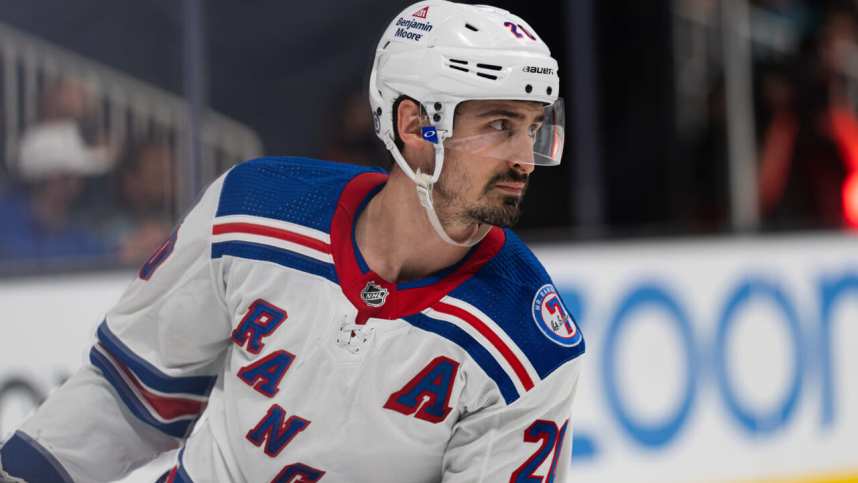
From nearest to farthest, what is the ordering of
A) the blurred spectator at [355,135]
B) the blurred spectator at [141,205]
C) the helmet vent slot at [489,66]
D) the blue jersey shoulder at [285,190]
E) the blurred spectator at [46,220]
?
the helmet vent slot at [489,66] → the blue jersey shoulder at [285,190] → the blurred spectator at [46,220] → the blurred spectator at [141,205] → the blurred spectator at [355,135]

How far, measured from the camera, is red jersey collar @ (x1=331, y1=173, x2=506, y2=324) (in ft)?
6.68

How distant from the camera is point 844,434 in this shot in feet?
14.5

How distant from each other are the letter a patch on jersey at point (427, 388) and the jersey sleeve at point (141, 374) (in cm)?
29

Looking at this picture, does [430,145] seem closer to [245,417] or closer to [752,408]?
[245,417]

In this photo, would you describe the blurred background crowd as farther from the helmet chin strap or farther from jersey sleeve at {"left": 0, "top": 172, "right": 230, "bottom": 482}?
the helmet chin strap

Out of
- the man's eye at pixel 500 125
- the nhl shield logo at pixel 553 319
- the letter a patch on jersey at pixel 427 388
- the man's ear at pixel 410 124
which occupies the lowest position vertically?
the letter a patch on jersey at pixel 427 388

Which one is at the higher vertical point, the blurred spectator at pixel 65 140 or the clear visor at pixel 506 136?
the clear visor at pixel 506 136

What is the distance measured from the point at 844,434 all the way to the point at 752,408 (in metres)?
0.36

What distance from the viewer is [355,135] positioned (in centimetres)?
394

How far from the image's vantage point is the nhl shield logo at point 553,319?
205 cm

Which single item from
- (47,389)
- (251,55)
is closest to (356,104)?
(251,55)

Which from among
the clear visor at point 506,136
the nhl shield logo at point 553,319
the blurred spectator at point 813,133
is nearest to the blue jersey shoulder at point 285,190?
the clear visor at point 506,136

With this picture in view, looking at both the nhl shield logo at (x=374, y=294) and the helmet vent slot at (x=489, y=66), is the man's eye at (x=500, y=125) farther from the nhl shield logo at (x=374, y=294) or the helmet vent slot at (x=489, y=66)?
the nhl shield logo at (x=374, y=294)

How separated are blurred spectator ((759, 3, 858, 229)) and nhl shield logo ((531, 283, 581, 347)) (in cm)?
259
